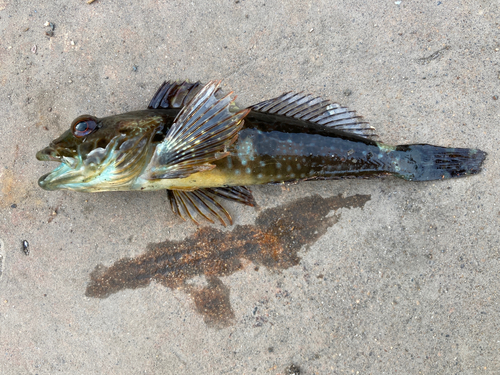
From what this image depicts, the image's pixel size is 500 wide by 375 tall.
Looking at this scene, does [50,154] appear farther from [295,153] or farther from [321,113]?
[321,113]

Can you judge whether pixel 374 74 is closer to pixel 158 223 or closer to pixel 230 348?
pixel 158 223

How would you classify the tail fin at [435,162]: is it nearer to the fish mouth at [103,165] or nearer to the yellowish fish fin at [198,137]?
the yellowish fish fin at [198,137]

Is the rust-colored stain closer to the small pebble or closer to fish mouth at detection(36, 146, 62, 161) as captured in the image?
the small pebble

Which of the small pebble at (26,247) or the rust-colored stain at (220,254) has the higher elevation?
the small pebble at (26,247)

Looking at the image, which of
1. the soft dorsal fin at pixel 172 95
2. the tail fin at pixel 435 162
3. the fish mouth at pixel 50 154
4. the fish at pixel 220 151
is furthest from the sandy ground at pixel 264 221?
the fish mouth at pixel 50 154

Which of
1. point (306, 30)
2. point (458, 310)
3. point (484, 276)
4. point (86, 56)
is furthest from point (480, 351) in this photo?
point (86, 56)

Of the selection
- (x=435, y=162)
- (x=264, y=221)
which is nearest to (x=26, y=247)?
(x=264, y=221)
